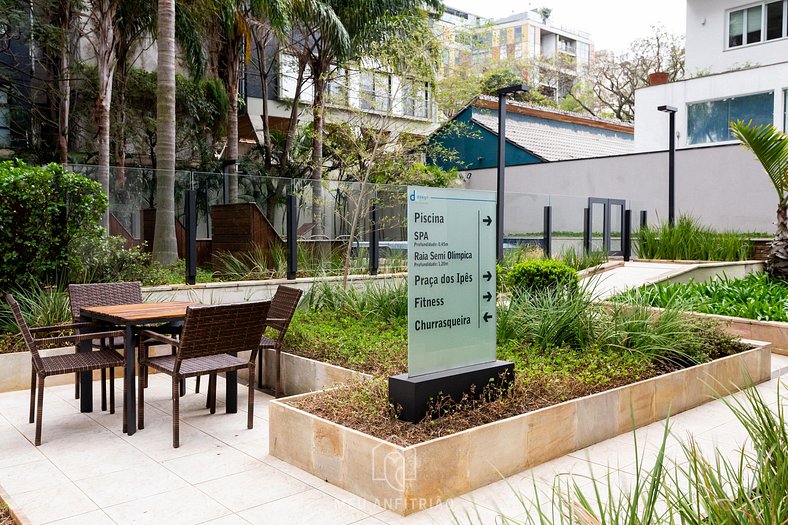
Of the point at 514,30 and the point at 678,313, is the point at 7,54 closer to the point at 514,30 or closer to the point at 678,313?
the point at 678,313

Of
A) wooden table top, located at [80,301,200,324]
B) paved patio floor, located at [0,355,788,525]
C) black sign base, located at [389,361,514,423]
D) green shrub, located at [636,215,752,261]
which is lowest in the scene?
paved patio floor, located at [0,355,788,525]

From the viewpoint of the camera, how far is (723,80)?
2075 centimetres

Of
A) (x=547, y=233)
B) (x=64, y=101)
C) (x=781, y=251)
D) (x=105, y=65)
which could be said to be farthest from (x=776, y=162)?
(x=64, y=101)

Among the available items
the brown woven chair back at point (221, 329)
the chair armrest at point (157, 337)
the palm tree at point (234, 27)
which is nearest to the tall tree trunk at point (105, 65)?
the palm tree at point (234, 27)

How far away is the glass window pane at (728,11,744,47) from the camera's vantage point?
24250 mm

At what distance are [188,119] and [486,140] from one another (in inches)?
403

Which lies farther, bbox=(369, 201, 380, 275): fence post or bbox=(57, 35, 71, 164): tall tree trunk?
bbox=(57, 35, 71, 164): tall tree trunk

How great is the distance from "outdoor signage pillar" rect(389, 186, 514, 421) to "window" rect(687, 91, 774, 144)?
18.5 meters

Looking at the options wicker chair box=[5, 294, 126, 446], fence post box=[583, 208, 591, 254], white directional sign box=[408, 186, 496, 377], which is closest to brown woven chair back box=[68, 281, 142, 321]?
wicker chair box=[5, 294, 126, 446]

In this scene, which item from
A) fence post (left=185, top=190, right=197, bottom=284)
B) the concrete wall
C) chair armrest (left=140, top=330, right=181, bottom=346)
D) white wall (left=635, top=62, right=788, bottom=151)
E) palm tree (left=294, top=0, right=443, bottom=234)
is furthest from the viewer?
white wall (left=635, top=62, right=788, bottom=151)

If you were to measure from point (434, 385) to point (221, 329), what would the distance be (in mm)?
1808

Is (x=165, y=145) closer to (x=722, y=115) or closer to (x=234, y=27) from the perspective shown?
(x=234, y=27)

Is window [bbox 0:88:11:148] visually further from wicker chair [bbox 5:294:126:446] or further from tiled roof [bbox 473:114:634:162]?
tiled roof [bbox 473:114:634:162]

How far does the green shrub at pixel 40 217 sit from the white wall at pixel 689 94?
1909 centimetres
